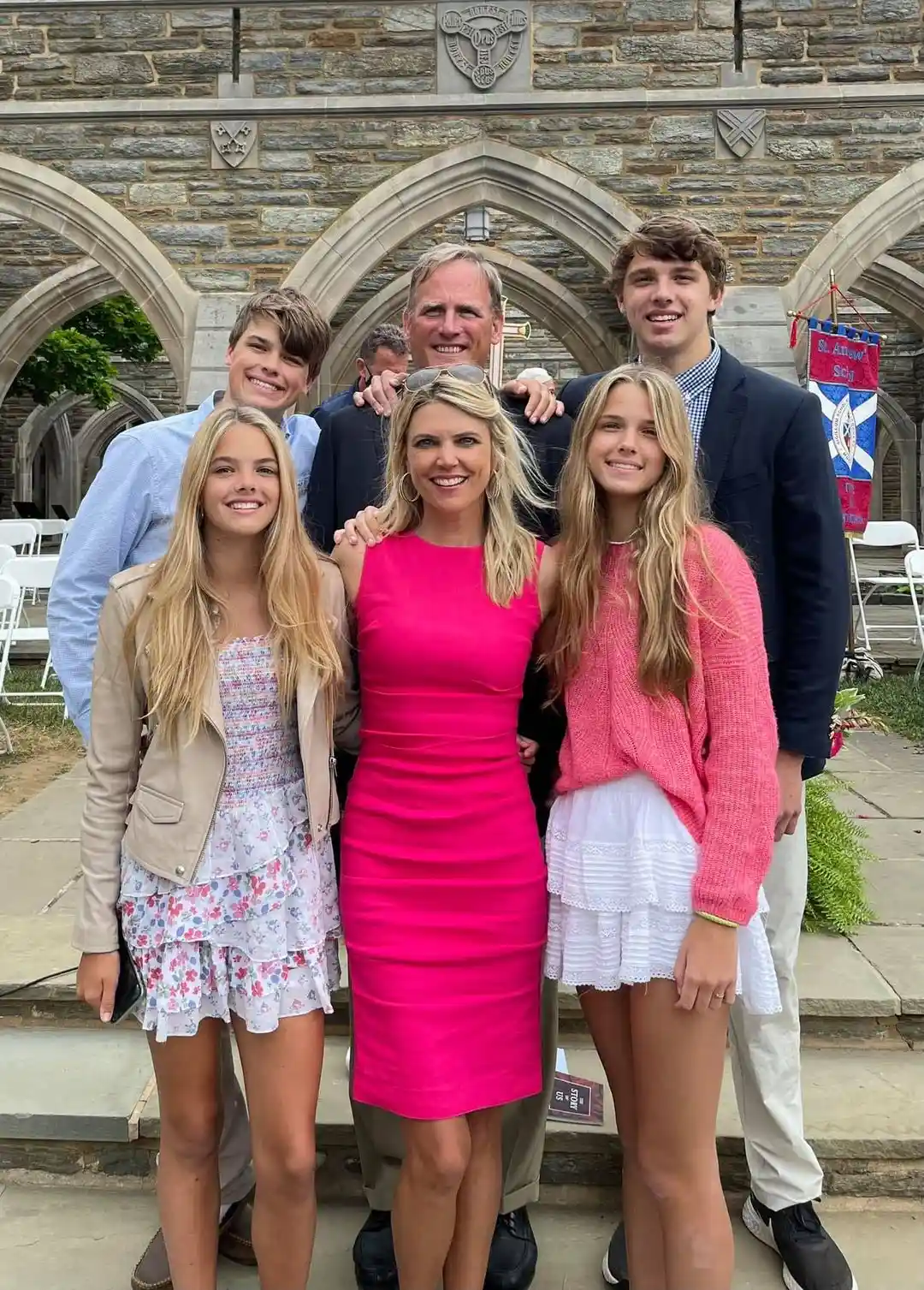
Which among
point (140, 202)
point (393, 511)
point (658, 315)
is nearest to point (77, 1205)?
point (393, 511)

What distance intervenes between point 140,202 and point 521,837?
24.6 ft

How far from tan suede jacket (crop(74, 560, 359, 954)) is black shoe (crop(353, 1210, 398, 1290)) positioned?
81 cm

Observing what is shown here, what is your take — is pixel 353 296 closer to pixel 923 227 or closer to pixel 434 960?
pixel 923 227

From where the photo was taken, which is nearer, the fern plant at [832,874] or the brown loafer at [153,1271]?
the brown loafer at [153,1271]

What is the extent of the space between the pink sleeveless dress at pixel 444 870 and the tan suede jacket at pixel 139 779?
0.34 ft

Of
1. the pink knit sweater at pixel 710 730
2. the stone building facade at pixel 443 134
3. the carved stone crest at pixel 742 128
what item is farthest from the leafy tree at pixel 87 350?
the pink knit sweater at pixel 710 730

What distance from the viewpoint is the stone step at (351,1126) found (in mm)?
2205

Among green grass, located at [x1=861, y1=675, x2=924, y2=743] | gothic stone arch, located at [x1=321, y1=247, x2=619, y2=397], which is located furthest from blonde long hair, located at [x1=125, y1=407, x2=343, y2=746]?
gothic stone arch, located at [x1=321, y1=247, x2=619, y2=397]

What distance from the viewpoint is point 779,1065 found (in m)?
1.89

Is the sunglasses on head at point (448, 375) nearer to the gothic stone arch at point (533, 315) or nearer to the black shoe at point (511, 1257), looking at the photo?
the black shoe at point (511, 1257)

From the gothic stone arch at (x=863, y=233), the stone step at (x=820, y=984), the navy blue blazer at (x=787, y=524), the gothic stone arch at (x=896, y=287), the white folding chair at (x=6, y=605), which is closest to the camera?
the navy blue blazer at (x=787, y=524)

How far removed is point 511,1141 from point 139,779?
0.95m

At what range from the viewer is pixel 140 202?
7648 mm

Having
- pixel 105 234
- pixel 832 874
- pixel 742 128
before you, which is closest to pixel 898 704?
pixel 832 874
